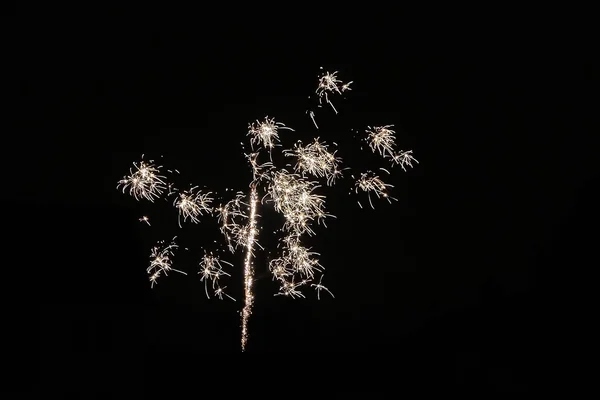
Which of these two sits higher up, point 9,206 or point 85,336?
point 9,206

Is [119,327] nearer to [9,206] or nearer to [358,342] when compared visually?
[9,206]

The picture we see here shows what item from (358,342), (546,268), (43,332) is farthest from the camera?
(358,342)

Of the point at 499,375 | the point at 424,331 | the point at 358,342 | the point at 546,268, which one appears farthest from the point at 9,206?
the point at 358,342

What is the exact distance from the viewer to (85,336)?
12734mm

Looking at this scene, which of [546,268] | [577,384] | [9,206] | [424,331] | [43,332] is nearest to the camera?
[577,384]

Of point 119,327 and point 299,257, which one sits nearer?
point 119,327

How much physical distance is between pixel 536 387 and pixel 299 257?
558 cm

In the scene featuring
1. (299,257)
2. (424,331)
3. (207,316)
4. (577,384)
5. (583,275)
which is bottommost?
(577,384)

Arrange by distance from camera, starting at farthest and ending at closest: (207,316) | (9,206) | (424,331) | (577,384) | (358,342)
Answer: (358,342), (207,316), (9,206), (424,331), (577,384)

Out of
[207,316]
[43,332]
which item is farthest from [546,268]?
[43,332]

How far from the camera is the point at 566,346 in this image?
10.3 meters

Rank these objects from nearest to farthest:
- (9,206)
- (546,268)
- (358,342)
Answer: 1. (9,206)
2. (546,268)
3. (358,342)

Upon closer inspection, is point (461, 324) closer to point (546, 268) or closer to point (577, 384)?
point (577, 384)

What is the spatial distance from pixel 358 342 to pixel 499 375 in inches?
660
